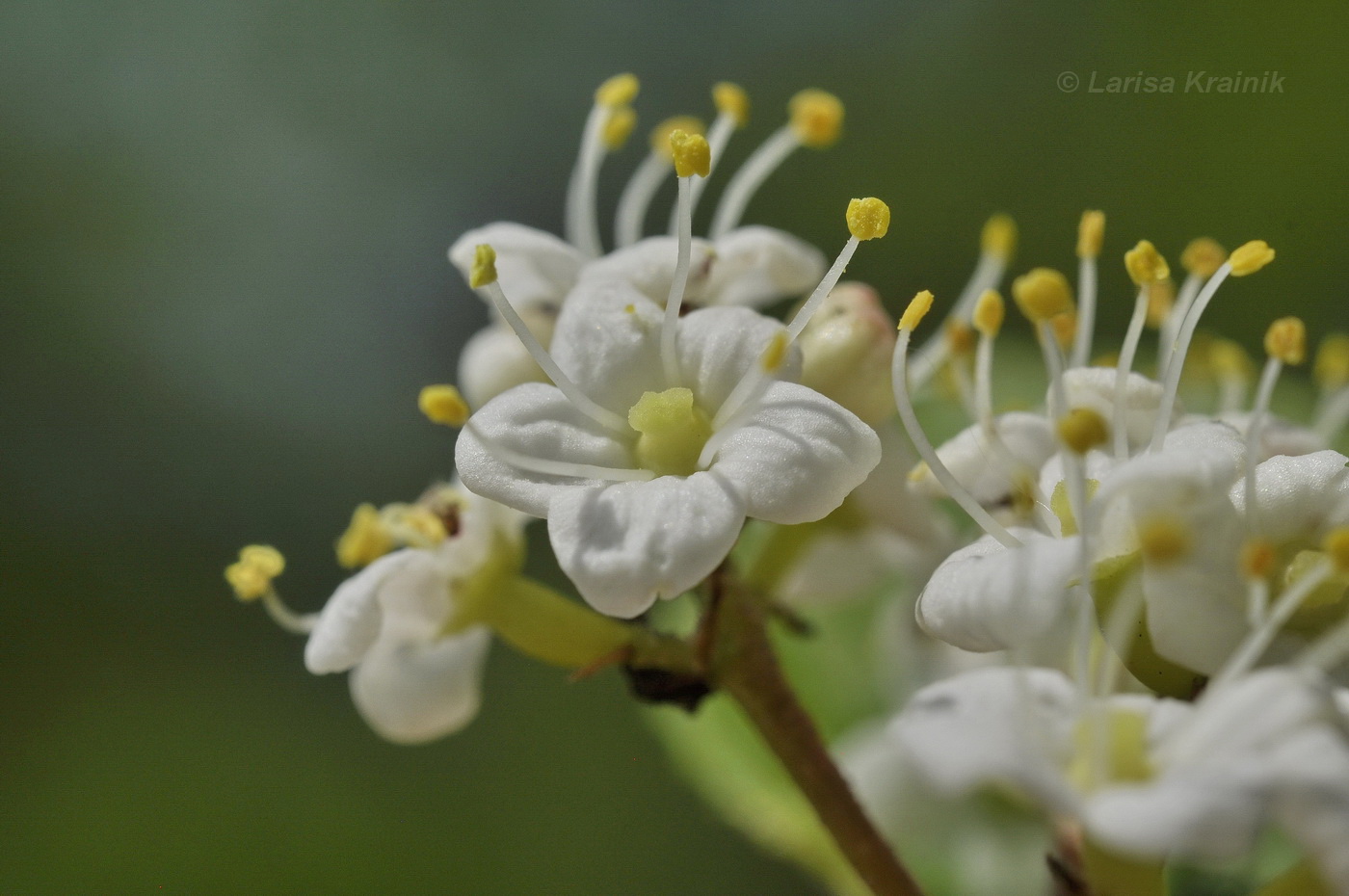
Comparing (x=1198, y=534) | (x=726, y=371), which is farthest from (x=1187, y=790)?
(x=726, y=371)

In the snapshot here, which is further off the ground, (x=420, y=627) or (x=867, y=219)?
(x=867, y=219)

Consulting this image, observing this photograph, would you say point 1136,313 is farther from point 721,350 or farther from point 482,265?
point 482,265

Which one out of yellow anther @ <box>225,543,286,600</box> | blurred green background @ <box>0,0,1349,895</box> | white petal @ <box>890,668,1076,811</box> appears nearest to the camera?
white petal @ <box>890,668,1076,811</box>

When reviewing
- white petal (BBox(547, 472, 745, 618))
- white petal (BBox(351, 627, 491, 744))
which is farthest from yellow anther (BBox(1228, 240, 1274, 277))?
white petal (BBox(351, 627, 491, 744))

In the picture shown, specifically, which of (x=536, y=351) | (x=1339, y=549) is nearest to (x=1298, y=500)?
(x=1339, y=549)

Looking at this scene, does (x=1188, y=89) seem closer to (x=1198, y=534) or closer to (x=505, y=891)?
(x=1198, y=534)

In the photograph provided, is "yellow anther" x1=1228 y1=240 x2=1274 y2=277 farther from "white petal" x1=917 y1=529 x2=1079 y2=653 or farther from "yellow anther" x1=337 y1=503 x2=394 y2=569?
"yellow anther" x1=337 y1=503 x2=394 y2=569
